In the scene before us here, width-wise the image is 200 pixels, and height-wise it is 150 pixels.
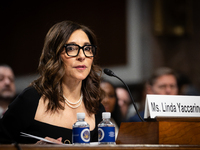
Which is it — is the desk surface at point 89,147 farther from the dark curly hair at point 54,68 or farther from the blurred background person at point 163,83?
the blurred background person at point 163,83

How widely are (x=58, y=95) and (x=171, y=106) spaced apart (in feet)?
2.81

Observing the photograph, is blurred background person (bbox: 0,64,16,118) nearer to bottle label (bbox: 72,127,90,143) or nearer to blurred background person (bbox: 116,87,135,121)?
blurred background person (bbox: 116,87,135,121)

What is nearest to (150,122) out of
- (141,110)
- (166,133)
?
(166,133)

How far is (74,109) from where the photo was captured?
223 cm

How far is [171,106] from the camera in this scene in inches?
63.4

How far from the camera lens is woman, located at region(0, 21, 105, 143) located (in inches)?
79.4

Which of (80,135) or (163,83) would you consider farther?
(163,83)

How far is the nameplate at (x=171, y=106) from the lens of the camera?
1.58 m

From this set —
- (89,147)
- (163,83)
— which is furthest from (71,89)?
(163,83)

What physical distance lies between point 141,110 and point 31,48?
247 centimetres

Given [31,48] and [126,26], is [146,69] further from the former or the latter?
[31,48]

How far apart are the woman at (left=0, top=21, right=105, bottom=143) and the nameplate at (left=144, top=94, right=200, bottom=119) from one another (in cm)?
67

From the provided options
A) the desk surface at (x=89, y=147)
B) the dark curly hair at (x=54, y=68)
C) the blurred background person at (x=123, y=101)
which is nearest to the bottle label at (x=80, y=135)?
the desk surface at (x=89, y=147)

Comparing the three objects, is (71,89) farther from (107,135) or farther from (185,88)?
(185,88)
